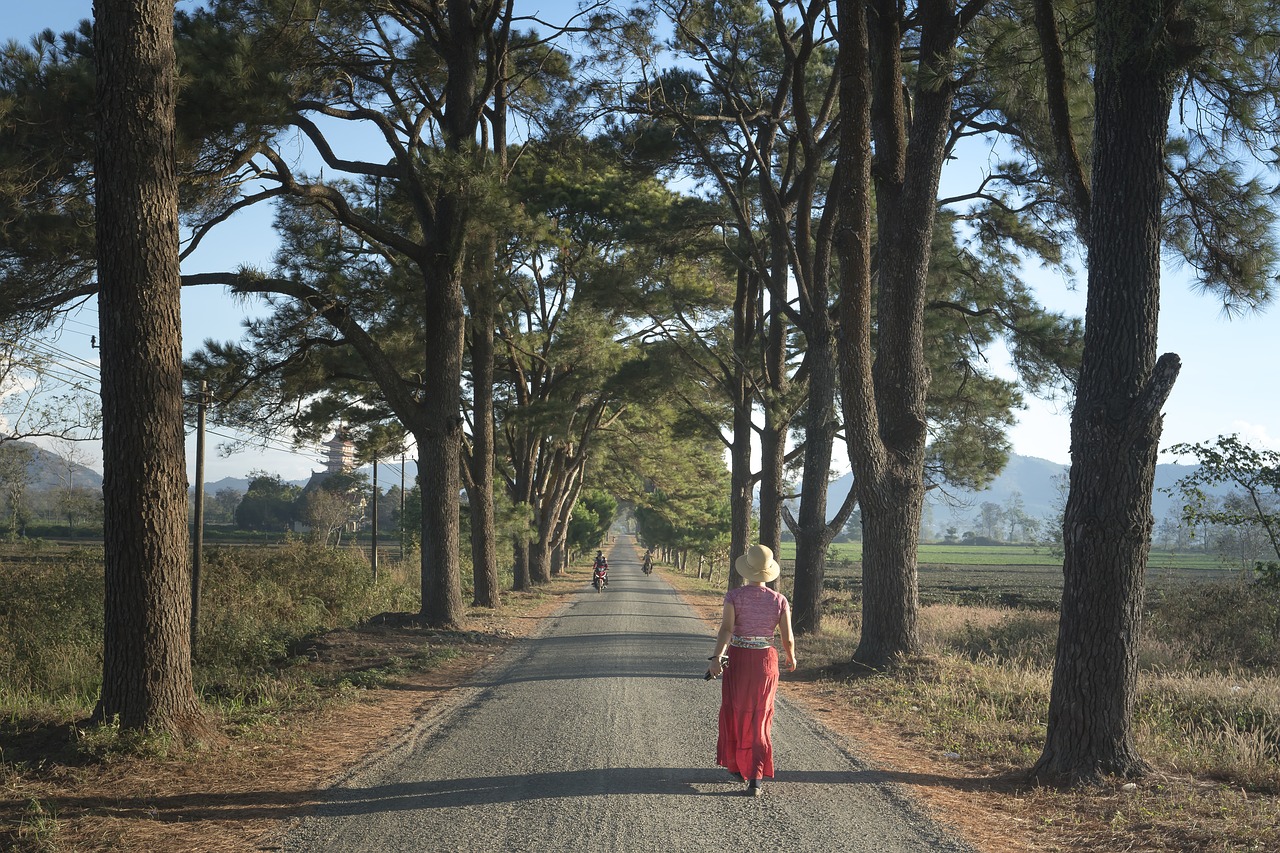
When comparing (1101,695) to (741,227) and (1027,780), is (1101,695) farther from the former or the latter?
(741,227)

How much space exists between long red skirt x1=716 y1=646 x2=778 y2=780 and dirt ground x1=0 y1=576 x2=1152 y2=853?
1136mm

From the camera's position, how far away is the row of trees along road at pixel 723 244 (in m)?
6.64

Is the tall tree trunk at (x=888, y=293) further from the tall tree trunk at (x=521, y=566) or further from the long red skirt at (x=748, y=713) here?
the tall tree trunk at (x=521, y=566)

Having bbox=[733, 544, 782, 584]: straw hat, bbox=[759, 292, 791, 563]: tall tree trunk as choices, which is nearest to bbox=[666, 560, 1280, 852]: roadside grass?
bbox=[733, 544, 782, 584]: straw hat

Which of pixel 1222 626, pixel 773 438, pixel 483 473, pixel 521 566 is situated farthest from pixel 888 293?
pixel 521 566

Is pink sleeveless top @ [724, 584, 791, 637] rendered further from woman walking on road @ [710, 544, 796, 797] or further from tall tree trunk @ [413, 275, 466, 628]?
tall tree trunk @ [413, 275, 466, 628]

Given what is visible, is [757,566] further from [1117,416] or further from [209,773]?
[209,773]

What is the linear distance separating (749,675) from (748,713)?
0.25 meters

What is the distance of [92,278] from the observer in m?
10.8

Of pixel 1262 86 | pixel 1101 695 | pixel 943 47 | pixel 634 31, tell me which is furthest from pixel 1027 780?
pixel 634 31

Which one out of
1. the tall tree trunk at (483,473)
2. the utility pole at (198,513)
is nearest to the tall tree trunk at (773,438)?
the tall tree trunk at (483,473)

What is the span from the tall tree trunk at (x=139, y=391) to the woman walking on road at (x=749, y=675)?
399 centimetres

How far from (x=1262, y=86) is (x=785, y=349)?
13962 millimetres

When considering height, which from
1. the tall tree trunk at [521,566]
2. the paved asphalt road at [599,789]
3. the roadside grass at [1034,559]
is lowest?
the roadside grass at [1034,559]
